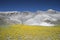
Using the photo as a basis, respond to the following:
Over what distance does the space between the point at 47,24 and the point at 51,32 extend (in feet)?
0.73

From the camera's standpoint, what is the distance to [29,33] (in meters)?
3.89

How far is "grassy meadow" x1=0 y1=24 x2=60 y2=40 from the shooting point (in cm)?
386

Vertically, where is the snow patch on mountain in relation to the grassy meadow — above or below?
above

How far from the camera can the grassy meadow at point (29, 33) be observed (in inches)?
152

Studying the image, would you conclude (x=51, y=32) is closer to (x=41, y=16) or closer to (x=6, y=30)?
(x=41, y=16)

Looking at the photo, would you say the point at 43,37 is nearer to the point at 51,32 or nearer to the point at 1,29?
the point at 51,32

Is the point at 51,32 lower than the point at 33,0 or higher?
lower

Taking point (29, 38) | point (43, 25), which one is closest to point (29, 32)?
point (29, 38)

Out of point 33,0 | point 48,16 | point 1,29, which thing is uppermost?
point 33,0

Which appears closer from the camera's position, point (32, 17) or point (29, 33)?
point (29, 33)

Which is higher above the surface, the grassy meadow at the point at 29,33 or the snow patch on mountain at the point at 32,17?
the snow patch on mountain at the point at 32,17

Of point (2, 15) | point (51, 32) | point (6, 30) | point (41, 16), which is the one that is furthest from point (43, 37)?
point (2, 15)

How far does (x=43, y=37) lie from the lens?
384 centimetres

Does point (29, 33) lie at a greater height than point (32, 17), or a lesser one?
lesser
